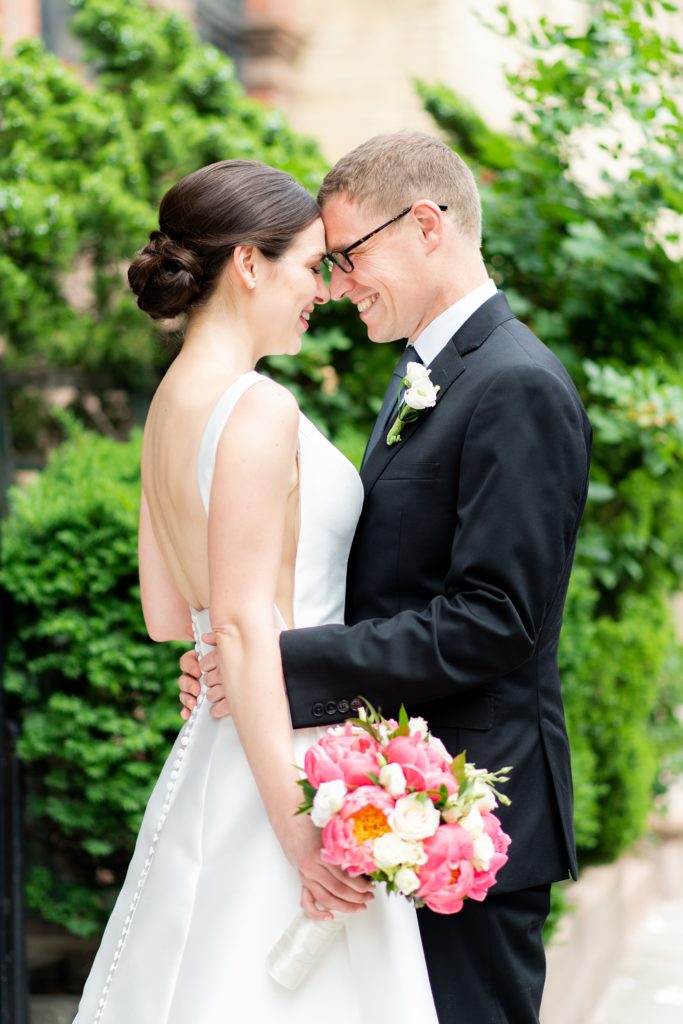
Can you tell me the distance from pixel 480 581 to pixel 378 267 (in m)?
0.74

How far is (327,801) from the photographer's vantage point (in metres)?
2.09

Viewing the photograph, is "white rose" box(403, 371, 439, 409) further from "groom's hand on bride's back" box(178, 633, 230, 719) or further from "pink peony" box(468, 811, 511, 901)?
"pink peony" box(468, 811, 511, 901)

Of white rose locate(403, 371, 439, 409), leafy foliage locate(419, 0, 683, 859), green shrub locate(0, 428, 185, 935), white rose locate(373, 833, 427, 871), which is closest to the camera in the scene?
white rose locate(373, 833, 427, 871)

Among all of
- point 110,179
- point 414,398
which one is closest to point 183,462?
point 414,398

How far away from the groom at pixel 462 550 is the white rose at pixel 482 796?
0.72 ft

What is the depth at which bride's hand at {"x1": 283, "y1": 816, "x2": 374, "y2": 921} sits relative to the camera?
2174mm

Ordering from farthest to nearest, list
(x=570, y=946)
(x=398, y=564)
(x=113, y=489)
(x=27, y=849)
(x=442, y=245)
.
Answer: (x=570, y=946) < (x=27, y=849) < (x=113, y=489) < (x=442, y=245) < (x=398, y=564)

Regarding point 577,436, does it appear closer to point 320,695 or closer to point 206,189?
point 320,695

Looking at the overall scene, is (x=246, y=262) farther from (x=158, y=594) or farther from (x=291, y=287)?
(x=158, y=594)

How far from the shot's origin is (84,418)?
5.36 meters

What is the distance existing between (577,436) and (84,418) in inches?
130

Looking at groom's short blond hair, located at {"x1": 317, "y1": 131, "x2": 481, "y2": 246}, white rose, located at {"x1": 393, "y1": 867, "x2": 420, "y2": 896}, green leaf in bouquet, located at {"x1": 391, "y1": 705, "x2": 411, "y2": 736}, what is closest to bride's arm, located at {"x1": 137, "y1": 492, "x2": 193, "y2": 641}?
groom's short blond hair, located at {"x1": 317, "y1": 131, "x2": 481, "y2": 246}

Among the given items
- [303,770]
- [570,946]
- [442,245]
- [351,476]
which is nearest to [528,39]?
[442,245]

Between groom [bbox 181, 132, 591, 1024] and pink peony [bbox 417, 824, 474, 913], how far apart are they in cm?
30
